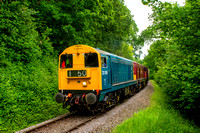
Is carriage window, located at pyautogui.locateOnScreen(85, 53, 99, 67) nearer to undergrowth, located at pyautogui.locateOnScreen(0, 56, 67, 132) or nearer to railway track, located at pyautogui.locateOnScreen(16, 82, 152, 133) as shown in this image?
railway track, located at pyautogui.locateOnScreen(16, 82, 152, 133)

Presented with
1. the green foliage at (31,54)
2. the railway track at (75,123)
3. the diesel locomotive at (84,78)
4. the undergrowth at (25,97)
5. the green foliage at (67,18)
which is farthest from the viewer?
the green foliage at (67,18)

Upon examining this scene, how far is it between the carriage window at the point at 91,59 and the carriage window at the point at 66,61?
3.00ft

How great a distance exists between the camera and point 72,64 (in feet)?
29.2

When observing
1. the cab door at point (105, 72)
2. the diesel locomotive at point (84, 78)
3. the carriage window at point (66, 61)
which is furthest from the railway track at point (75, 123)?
the carriage window at point (66, 61)

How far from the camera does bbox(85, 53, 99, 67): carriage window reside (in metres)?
8.48

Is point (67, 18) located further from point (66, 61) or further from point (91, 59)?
point (91, 59)

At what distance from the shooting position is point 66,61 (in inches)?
357

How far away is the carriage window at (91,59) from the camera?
27.8ft

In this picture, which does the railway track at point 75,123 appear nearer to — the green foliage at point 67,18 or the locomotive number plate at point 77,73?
the locomotive number plate at point 77,73

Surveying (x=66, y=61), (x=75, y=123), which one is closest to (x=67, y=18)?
(x=66, y=61)

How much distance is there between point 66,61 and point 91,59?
1412mm

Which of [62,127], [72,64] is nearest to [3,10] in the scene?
[72,64]

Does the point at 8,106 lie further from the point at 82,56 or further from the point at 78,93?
the point at 82,56

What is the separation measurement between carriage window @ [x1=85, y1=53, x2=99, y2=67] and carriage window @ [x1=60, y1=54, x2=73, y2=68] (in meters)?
0.91
